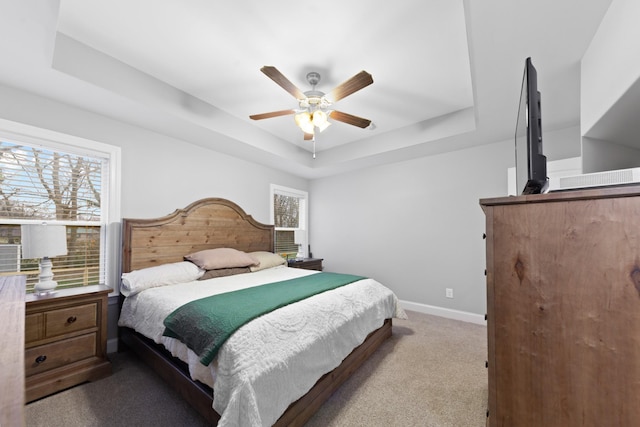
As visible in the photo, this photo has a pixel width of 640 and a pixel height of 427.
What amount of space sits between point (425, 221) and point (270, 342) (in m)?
3.04

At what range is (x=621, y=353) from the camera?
81cm

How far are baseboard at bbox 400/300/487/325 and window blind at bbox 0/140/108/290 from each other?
3.87m

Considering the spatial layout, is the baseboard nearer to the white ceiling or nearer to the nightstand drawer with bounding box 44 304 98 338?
the white ceiling

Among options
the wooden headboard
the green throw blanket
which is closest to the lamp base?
the wooden headboard

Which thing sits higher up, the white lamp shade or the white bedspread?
the white lamp shade

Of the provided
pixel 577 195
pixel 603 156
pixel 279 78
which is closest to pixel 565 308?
pixel 577 195

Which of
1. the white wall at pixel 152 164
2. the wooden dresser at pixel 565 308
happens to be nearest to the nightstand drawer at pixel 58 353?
the white wall at pixel 152 164

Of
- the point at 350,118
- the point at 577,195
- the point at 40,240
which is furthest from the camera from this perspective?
the point at 350,118

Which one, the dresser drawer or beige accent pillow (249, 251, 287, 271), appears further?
beige accent pillow (249, 251, 287, 271)

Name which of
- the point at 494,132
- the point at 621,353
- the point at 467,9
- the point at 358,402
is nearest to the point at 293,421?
Result: the point at 358,402

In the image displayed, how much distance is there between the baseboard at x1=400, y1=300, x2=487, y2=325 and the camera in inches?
132

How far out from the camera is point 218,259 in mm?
3061

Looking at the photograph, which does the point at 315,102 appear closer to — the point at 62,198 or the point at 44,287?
the point at 62,198

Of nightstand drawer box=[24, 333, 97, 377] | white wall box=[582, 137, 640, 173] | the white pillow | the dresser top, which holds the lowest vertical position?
nightstand drawer box=[24, 333, 97, 377]
